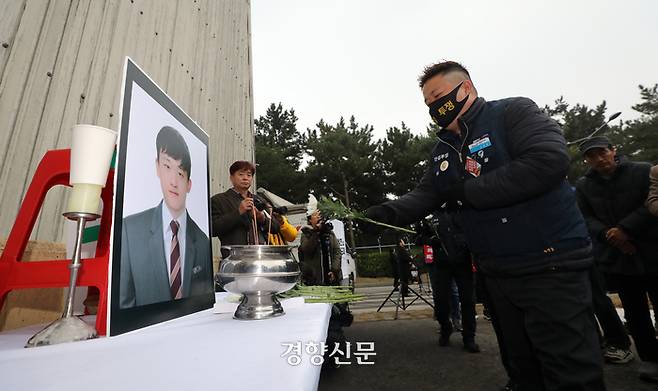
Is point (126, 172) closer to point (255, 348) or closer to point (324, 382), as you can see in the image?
point (255, 348)

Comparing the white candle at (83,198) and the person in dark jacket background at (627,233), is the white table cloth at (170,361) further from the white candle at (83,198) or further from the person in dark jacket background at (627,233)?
the person in dark jacket background at (627,233)

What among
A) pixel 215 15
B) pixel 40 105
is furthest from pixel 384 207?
pixel 215 15

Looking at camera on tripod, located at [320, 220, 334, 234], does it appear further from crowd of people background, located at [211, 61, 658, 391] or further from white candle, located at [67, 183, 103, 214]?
white candle, located at [67, 183, 103, 214]

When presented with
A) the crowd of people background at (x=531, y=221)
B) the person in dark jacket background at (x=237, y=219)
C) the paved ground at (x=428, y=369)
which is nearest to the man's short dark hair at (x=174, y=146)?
the crowd of people background at (x=531, y=221)

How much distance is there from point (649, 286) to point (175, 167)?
4053mm

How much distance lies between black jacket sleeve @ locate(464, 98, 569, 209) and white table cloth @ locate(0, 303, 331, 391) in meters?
1.24

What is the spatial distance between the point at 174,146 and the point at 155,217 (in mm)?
315

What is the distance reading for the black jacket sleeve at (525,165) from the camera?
1530 mm

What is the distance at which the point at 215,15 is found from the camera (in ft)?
14.2

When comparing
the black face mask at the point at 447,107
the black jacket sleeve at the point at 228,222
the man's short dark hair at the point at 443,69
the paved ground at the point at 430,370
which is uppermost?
the man's short dark hair at the point at 443,69

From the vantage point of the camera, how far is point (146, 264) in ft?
3.03

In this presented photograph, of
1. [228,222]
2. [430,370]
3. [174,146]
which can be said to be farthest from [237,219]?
[430,370]

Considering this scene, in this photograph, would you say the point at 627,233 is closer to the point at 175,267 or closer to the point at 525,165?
the point at 525,165

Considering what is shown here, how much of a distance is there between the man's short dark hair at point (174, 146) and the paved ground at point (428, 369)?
9.18ft
